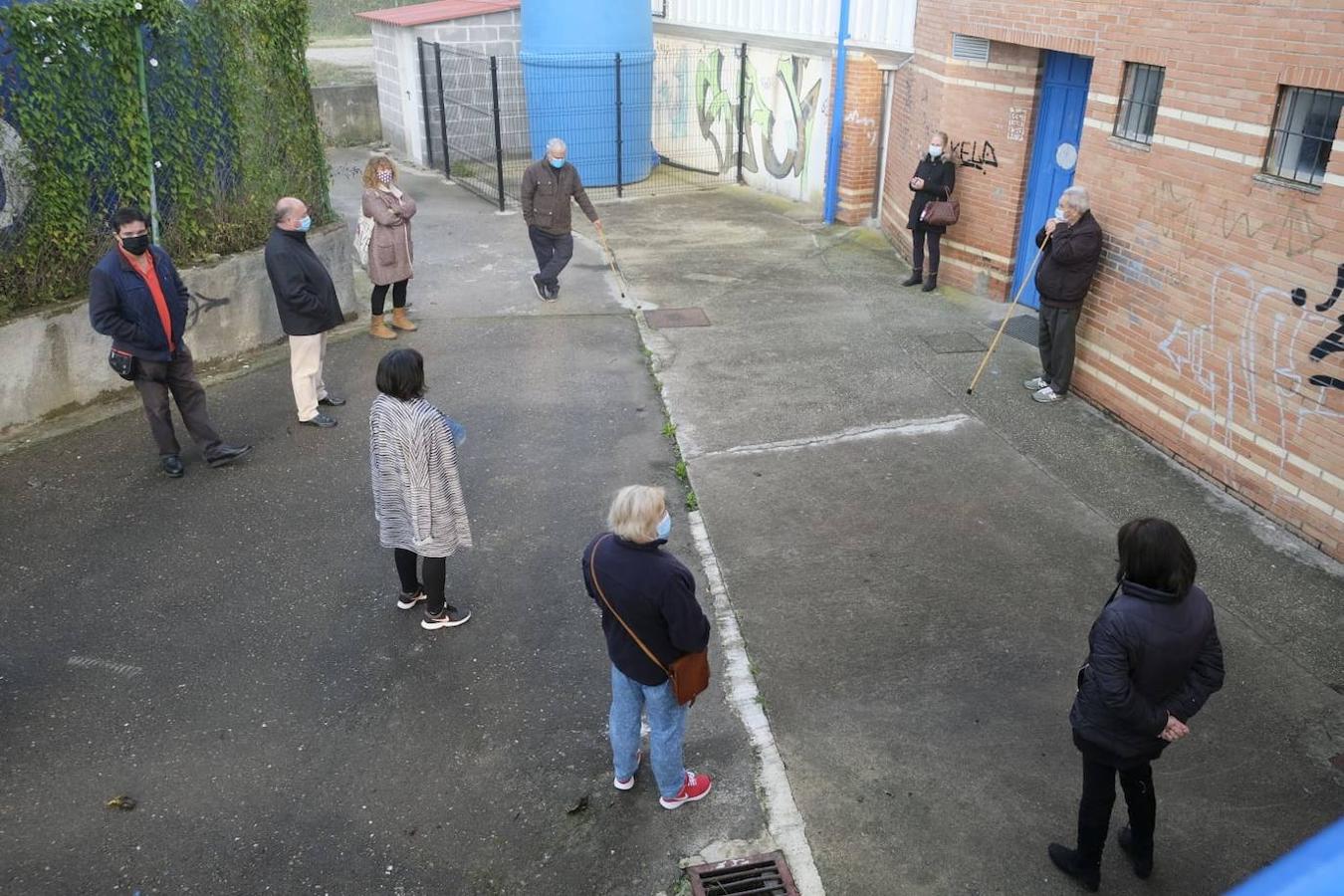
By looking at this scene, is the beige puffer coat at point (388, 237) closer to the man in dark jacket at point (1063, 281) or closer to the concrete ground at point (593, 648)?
the concrete ground at point (593, 648)

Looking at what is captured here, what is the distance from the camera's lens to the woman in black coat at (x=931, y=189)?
1043cm

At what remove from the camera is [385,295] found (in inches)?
372

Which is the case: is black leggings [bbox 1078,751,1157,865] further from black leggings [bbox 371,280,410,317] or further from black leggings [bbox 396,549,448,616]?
black leggings [bbox 371,280,410,317]

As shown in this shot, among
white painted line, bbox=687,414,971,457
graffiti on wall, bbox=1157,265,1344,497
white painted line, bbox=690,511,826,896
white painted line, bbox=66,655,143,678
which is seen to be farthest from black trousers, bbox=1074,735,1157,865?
white painted line, bbox=66,655,143,678

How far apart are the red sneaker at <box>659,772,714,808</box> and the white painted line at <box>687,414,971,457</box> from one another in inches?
130

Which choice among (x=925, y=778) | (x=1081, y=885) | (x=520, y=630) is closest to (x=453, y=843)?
(x=520, y=630)

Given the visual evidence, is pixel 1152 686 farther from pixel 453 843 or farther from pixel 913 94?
pixel 913 94

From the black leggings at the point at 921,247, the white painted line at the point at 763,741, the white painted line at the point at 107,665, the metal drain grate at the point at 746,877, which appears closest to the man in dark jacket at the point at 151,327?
the white painted line at the point at 107,665

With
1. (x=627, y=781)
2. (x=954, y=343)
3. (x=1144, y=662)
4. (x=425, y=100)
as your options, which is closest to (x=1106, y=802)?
(x=1144, y=662)

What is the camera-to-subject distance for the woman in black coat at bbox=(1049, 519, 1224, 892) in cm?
336

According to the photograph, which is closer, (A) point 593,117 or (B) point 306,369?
(B) point 306,369

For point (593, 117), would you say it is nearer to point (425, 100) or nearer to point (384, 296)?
point (425, 100)

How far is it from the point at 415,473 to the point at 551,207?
19.1ft

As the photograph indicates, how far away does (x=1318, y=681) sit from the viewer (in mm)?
5031
